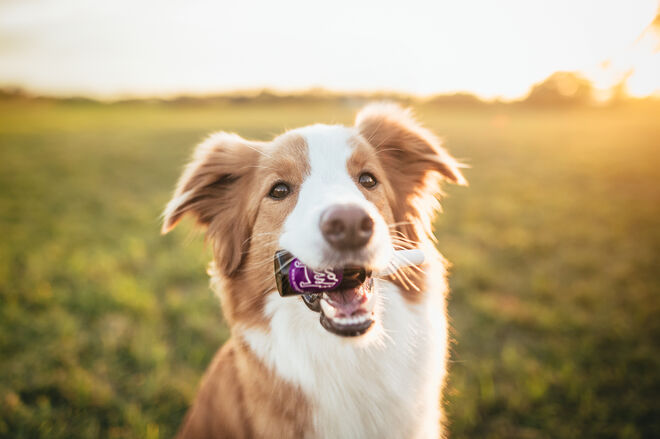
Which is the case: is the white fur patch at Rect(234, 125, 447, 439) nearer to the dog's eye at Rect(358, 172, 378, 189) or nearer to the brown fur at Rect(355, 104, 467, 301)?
the dog's eye at Rect(358, 172, 378, 189)

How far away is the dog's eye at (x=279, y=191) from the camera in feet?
7.99

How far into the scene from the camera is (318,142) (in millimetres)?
2451

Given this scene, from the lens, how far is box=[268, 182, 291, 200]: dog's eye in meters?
2.44

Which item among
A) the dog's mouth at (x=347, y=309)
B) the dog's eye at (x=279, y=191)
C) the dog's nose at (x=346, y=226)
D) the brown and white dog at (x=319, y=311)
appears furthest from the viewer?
the dog's eye at (x=279, y=191)

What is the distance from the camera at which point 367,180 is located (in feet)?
8.14

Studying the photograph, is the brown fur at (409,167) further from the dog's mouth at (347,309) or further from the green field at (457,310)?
the green field at (457,310)

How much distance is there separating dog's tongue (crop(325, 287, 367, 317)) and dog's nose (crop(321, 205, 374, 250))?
0.36 m

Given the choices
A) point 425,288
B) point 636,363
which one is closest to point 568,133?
point 636,363

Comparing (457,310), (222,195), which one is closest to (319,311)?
(222,195)

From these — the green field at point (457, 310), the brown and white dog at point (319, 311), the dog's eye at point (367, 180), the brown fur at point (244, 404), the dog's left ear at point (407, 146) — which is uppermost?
the dog's left ear at point (407, 146)

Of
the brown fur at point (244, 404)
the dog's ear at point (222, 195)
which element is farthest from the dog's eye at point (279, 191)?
the brown fur at point (244, 404)

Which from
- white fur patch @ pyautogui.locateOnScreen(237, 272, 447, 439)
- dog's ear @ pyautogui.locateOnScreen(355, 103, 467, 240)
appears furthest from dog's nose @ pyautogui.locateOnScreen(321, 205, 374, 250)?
dog's ear @ pyautogui.locateOnScreen(355, 103, 467, 240)

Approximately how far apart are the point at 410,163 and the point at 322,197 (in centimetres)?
103

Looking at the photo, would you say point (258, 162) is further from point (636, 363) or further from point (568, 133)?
point (568, 133)
